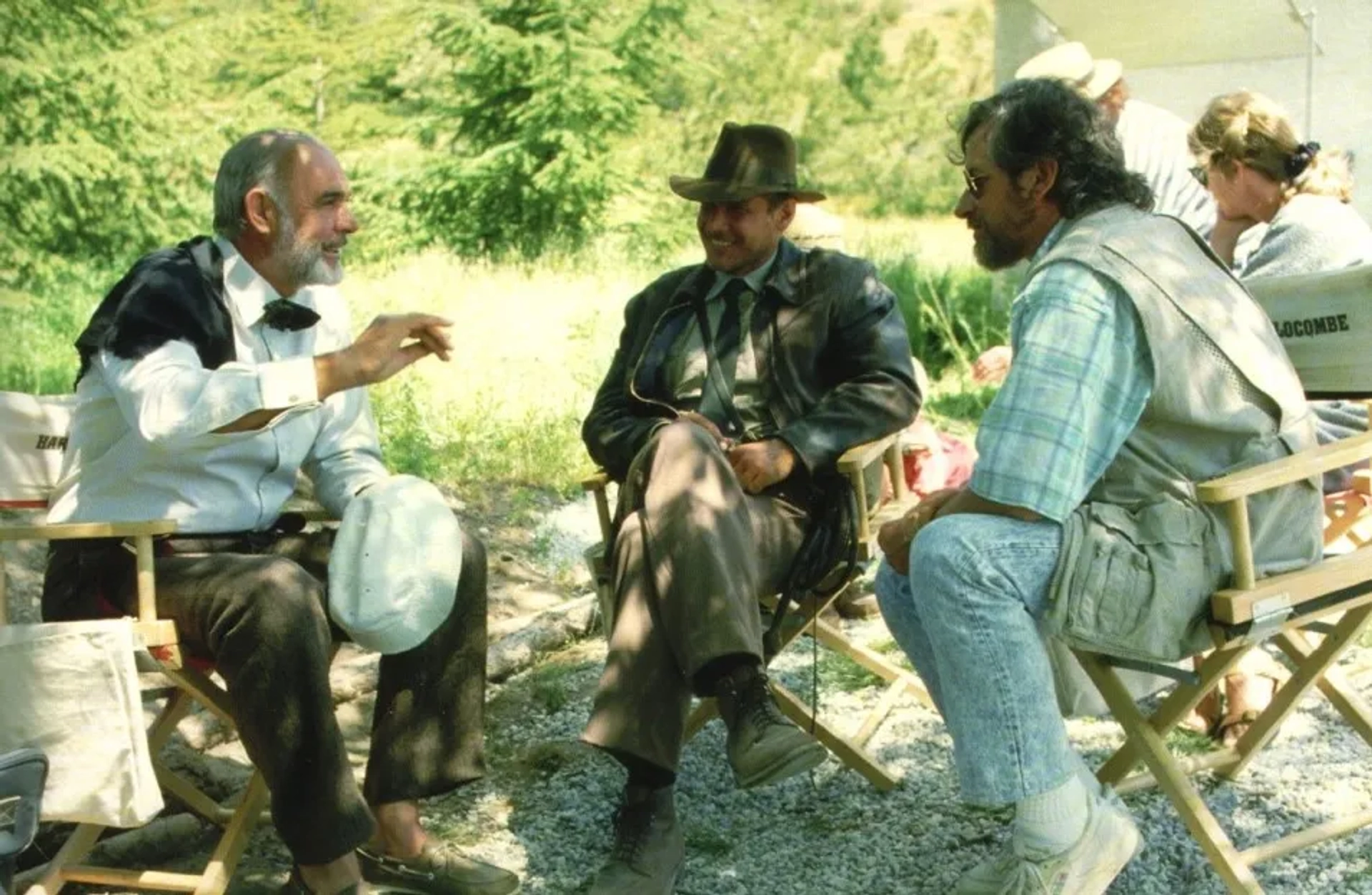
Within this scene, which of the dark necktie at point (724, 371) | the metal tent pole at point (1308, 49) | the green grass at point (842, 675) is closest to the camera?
the dark necktie at point (724, 371)

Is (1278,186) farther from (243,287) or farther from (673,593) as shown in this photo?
(243,287)

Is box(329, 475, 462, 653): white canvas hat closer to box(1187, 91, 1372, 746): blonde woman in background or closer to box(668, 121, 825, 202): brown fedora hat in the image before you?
box(668, 121, 825, 202): brown fedora hat

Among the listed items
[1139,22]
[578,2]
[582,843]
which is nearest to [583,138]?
[578,2]

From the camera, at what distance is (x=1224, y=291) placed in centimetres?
315

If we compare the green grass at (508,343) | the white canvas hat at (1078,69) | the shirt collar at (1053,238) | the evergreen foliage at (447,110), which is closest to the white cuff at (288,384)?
the shirt collar at (1053,238)

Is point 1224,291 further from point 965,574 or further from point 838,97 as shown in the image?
point 838,97

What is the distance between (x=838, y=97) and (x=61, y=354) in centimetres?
2280

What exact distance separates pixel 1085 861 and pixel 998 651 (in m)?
0.43

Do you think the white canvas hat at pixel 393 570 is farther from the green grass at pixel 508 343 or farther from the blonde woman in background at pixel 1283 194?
the green grass at pixel 508 343

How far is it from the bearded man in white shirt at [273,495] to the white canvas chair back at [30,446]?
0.35ft

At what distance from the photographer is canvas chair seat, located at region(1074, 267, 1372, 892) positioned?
303 centimetres

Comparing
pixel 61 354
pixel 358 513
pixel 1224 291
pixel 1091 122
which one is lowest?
pixel 61 354

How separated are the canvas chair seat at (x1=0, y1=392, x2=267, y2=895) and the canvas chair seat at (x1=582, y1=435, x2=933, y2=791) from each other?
3.00ft

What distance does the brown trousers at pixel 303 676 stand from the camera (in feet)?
10.6
